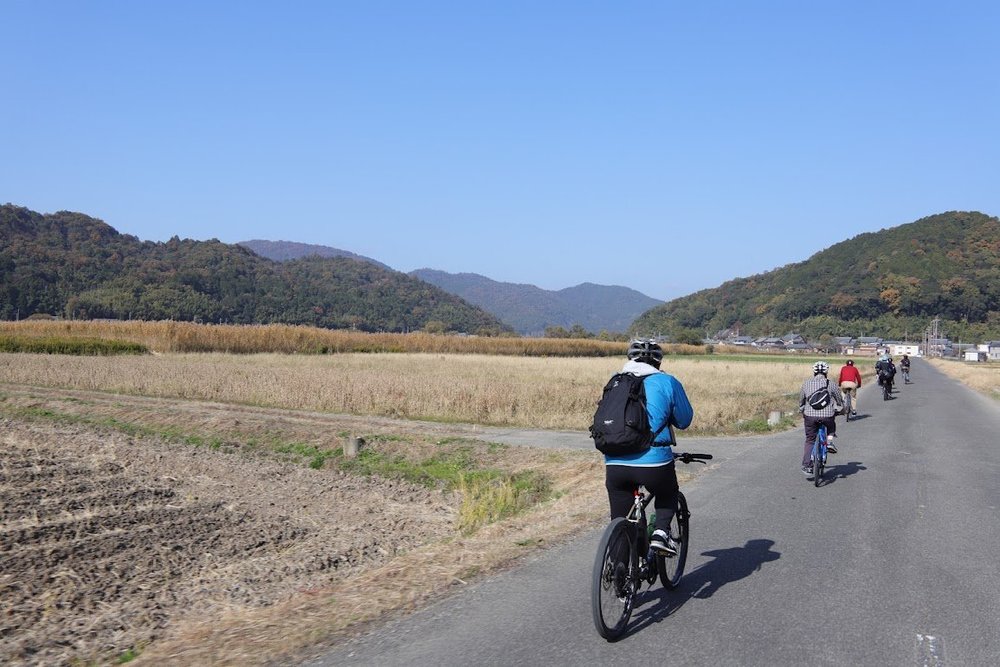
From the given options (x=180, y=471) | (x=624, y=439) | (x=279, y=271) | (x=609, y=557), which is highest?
(x=279, y=271)

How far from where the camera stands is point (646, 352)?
552cm

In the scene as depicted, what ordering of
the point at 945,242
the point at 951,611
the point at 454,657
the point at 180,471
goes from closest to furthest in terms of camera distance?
the point at 454,657, the point at 951,611, the point at 180,471, the point at 945,242

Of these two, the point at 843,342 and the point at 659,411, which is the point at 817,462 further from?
the point at 843,342

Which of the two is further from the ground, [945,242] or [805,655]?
[945,242]

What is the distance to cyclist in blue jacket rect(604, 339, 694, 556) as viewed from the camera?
532cm

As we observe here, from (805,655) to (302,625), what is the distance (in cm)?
310

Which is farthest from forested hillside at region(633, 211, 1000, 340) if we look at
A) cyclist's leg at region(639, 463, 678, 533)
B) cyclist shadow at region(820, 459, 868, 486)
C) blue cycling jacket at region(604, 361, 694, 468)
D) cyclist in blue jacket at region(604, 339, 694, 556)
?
blue cycling jacket at region(604, 361, 694, 468)

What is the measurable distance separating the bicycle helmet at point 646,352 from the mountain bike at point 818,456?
661cm

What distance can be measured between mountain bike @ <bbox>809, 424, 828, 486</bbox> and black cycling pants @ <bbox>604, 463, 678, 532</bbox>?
6.32 m

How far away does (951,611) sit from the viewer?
570 centimetres

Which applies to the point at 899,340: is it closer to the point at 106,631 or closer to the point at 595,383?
the point at 595,383

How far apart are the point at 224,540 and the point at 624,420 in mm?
6096

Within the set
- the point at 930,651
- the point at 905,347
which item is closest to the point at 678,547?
the point at 930,651

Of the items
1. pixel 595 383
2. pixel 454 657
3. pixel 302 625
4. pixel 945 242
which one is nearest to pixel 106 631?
pixel 302 625
